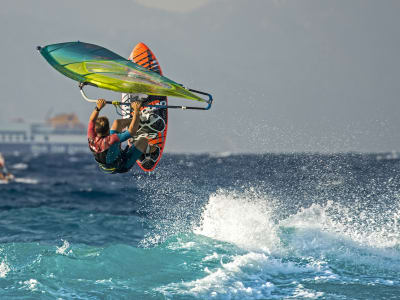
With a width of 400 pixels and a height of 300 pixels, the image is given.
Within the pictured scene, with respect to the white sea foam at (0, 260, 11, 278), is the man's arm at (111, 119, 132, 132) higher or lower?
higher

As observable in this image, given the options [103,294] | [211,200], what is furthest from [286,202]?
[103,294]

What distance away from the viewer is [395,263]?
870 centimetres

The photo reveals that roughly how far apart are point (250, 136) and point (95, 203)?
1107 cm

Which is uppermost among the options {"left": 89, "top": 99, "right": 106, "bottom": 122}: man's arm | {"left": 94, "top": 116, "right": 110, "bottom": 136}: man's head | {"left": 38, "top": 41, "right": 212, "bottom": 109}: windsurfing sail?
{"left": 38, "top": 41, "right": 212, "bottom": 109}: windsurfing sail

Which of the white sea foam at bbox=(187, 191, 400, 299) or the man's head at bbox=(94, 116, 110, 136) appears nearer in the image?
the man's head at bbox=(94, 116, 110, 136)

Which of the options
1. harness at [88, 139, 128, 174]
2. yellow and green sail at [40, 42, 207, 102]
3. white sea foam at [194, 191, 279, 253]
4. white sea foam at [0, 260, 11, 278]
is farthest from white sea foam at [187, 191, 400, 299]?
yellow and green sail at [40, 42, 207, 102]

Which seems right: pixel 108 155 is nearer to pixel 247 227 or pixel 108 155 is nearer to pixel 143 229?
pixel 247 227

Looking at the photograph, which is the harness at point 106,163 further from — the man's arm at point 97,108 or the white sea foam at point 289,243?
the white sea foam at point 289,243

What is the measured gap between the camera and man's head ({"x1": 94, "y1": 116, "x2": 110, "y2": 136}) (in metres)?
7.27

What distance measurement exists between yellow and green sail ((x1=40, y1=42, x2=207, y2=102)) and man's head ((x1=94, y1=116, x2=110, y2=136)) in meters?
1.07

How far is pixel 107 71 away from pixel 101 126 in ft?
4.03

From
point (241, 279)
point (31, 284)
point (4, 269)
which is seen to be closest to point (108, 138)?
point (31, 284)

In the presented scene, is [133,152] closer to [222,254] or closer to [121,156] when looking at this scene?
[121,156]

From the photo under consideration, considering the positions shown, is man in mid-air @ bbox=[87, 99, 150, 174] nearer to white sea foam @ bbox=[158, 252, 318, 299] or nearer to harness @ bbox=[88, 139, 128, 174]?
harness @ bbox=[88, 139, 128, 174]
